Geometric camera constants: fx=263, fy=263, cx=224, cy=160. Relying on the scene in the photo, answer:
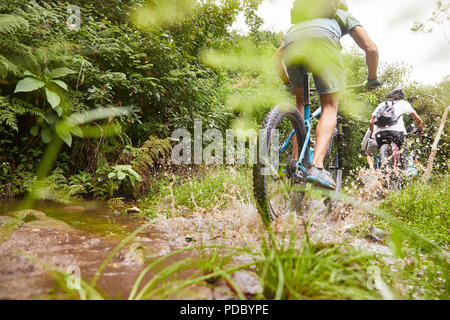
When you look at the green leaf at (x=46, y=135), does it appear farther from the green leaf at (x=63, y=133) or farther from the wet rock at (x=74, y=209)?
the wet rock at (x=74, y=209)

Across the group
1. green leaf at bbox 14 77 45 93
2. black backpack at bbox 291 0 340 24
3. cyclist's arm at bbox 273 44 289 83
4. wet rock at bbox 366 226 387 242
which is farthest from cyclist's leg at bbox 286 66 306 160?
green leaf at bbox 14 77 45 93

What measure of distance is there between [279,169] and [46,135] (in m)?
2.57

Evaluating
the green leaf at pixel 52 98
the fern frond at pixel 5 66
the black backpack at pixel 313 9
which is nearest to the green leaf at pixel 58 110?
the green leaf at pixel 52 98

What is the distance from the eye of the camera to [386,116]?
4.98 meters

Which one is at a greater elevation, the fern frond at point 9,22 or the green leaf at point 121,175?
the fern frond at point 9,22

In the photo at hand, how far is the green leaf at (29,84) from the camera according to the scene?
266 centimetres

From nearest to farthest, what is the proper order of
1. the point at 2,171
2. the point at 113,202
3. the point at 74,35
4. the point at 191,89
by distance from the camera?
the point at 2,171
the point at 113,202
the point at 74,35
the point at 191,89

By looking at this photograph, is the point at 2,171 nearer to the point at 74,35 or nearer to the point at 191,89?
the point at 74,35

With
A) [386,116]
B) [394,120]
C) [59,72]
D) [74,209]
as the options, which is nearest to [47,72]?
[59,72]

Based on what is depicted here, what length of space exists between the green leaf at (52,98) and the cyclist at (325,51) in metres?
2.39
